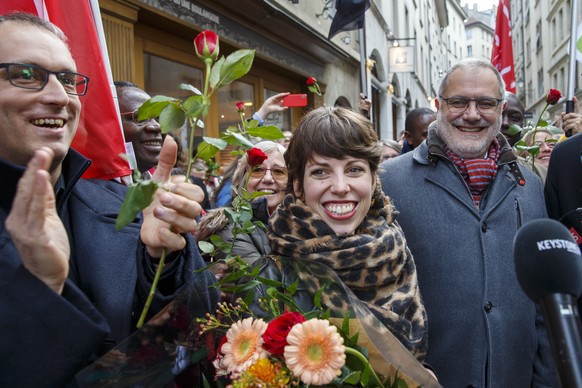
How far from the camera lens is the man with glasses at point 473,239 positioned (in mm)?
2246

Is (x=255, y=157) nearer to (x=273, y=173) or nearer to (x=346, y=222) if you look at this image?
(x=346, y=222)

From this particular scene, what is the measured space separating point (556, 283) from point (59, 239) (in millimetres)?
964

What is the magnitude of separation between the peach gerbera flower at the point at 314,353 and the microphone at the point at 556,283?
36cm

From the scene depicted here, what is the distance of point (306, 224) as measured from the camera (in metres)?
1.83

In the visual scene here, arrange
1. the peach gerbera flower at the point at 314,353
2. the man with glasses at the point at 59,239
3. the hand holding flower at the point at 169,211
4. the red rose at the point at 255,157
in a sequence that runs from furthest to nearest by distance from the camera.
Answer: the red rose at the point at 255,157
the hand holding flower at the point at 169,211
the man with glasses at the point at 59,239
the peach gerbera flower at the point at 314,353

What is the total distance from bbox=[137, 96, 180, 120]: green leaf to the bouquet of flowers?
42 centimetres

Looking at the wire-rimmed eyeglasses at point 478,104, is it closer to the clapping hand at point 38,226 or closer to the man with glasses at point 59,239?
the man with glasses at point 59,239

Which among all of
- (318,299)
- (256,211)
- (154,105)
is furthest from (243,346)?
(256,211)

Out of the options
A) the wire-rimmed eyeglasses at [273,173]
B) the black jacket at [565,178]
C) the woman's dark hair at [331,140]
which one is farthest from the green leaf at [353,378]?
the wire-rimmed eyeglasses at [273,173]

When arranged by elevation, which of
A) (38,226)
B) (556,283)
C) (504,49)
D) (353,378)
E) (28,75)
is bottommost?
(353,378)

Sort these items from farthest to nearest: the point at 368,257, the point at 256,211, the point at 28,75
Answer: the point at 256,211
the point at 368,257
the point at 28,75

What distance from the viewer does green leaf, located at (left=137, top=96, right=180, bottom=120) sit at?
3.86 ft

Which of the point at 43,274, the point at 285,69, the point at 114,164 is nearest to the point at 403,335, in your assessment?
the point at 43,274

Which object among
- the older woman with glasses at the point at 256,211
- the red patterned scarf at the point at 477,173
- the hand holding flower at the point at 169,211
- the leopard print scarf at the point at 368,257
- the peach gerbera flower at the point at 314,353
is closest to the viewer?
the peach gerbera flower at the point at 314,353
